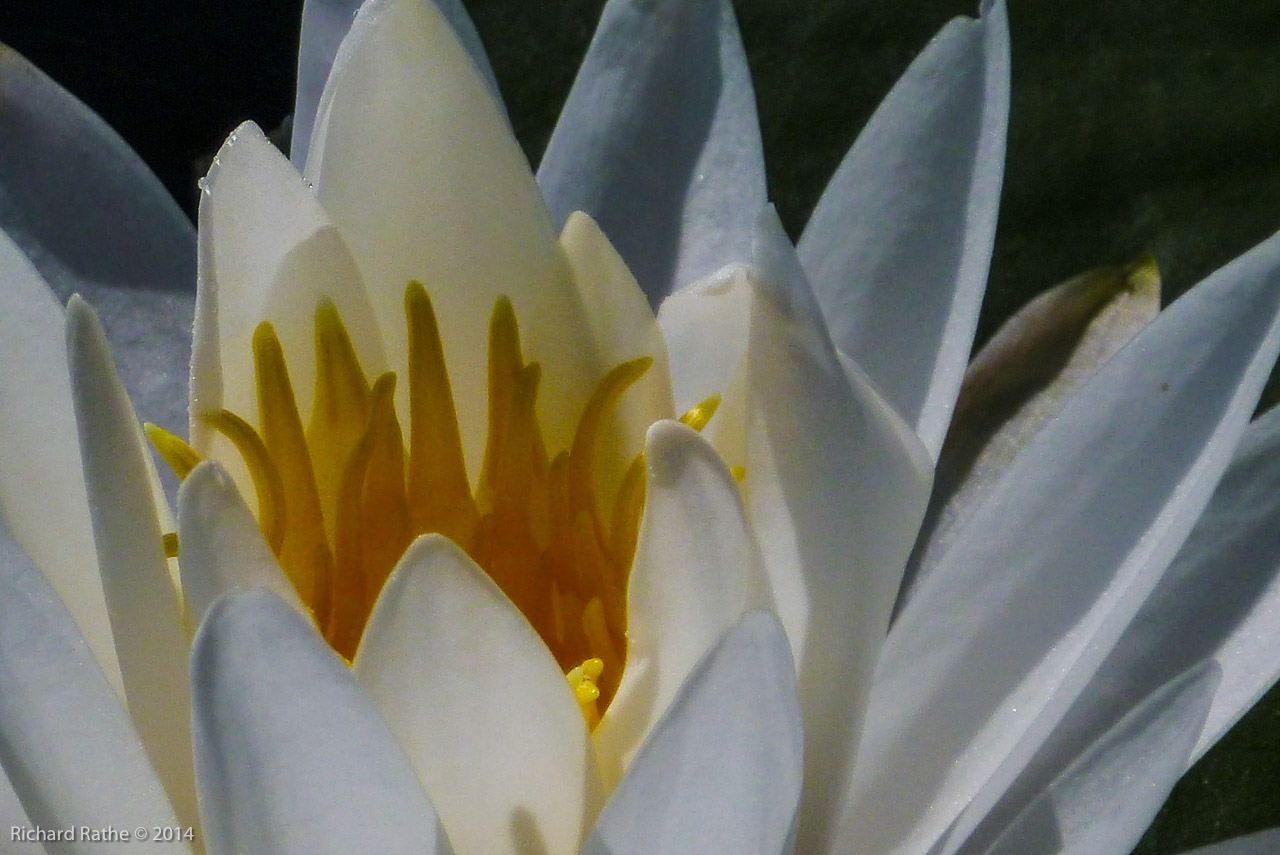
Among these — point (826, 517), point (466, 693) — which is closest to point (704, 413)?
point (826, 517)

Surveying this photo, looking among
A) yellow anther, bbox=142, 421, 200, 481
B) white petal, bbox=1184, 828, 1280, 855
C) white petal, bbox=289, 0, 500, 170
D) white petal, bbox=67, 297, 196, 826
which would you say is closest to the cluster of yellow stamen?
yellow anther, bbox=142, 421, 200, 481

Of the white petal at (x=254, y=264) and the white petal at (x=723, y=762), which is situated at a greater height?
the white petal at (x=254, y=264)

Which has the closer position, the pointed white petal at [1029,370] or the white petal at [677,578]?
the white petal at [677,578]

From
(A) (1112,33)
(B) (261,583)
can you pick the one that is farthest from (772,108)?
(B) (261,583)

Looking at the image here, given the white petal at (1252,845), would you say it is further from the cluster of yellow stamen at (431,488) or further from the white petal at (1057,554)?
the cluster of yellow stamen at (431,488)

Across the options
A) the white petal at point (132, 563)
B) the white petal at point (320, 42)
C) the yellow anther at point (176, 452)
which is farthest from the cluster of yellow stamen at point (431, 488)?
the white petal at point (320, 42)
